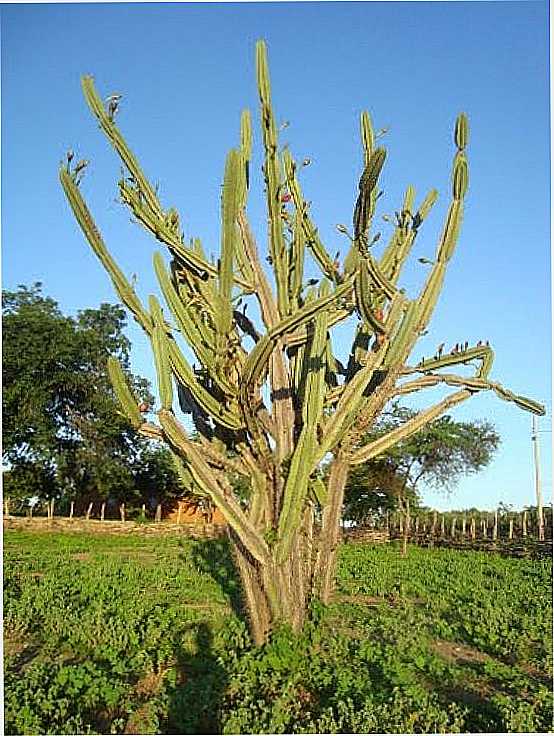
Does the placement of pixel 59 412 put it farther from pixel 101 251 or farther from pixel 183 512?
pixel 101 251

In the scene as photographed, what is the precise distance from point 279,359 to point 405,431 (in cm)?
91

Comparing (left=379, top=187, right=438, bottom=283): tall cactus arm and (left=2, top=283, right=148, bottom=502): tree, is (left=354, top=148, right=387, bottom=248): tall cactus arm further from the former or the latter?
(left=2, top=283, right=148, bottom=502): tree

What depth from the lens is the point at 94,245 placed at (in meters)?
4.33

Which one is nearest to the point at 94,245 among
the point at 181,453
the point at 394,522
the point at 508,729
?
the point at 181,453

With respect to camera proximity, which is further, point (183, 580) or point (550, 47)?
point (183, 580)

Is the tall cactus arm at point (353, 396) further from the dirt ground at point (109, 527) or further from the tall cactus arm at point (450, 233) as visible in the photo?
the dirt ground at point (109, 527)

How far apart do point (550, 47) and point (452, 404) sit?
2.32m

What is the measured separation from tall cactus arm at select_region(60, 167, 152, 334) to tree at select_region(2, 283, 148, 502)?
1255cm

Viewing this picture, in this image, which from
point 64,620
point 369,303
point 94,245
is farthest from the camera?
point 64,620

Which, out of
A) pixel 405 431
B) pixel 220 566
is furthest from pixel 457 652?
pixel 220 566

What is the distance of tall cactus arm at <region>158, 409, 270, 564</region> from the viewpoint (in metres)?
4.12

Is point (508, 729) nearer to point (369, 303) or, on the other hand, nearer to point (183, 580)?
point (369, 303)

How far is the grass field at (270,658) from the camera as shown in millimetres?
3336

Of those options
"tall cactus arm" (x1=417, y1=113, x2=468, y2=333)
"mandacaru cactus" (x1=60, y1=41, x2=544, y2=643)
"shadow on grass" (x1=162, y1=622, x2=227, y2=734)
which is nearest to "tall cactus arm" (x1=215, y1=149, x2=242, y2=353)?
"mandacaru cactus" (x1=60, y1=41, x2=544, y2=643)
